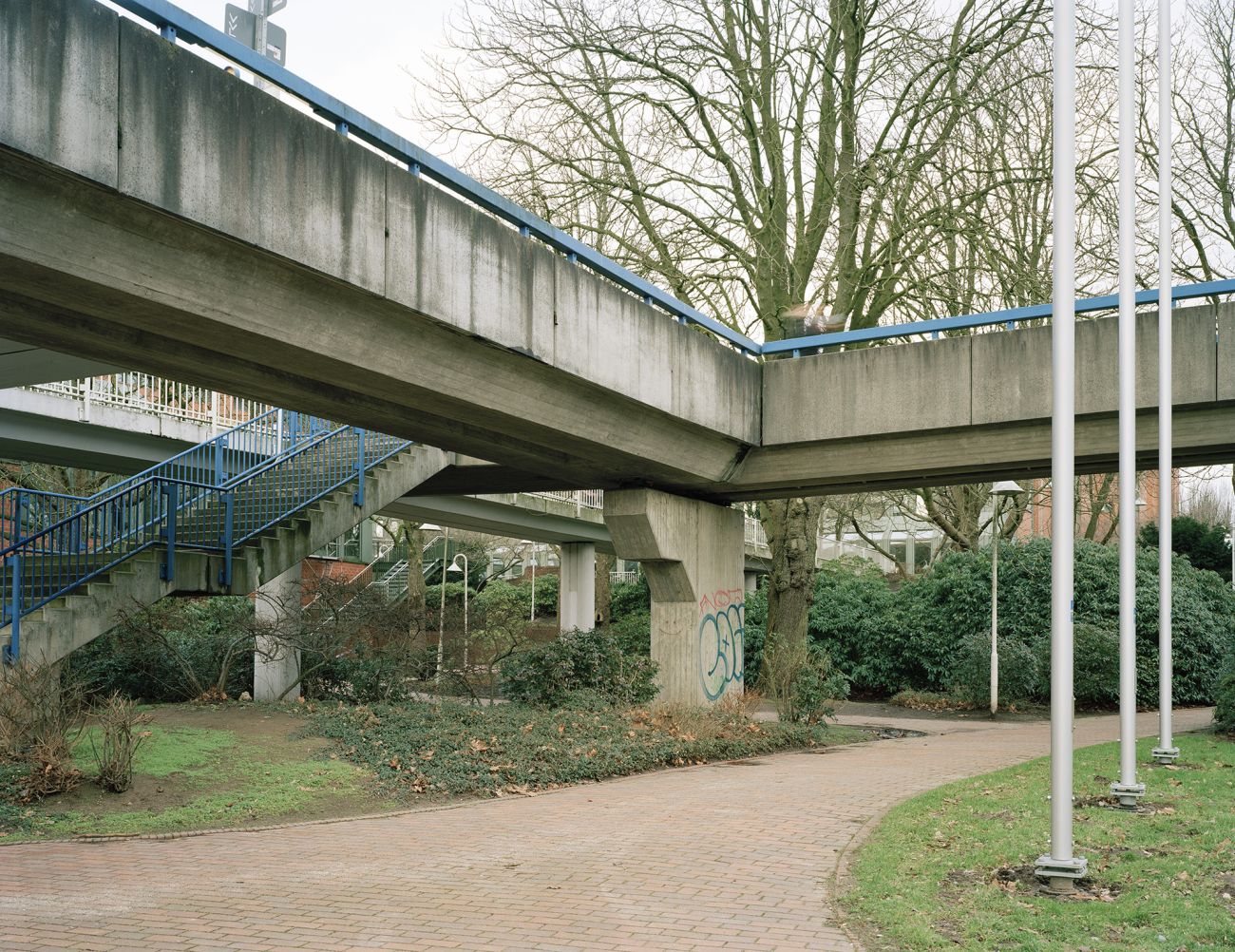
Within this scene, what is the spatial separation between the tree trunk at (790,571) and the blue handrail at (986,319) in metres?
5.04

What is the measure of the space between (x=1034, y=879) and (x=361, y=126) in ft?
25.2

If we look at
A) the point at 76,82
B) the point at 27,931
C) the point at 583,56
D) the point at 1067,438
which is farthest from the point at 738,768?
the point at 583,56

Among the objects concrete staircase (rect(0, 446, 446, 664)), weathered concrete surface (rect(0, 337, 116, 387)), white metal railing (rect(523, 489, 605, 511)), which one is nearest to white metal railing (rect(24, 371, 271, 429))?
concrete staircase (rect(0, 446, 446, 664))

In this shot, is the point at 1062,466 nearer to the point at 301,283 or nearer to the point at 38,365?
the point at 301,283

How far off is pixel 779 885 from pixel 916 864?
1093 millimetres

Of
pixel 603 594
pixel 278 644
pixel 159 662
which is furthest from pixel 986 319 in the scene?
pixel 603 594

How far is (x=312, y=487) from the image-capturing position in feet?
60.5

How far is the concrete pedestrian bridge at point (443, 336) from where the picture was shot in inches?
311

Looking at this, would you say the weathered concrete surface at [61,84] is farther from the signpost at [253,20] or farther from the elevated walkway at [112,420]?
the elevated walkway at [112,420]

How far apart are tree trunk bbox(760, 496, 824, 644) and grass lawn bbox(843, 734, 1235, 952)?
34.7ft

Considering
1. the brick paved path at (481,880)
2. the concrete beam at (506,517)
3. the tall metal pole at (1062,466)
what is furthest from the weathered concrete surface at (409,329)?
the concrete beam at (506,517)

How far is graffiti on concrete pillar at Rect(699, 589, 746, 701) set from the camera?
61.0 ft

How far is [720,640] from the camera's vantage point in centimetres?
1908

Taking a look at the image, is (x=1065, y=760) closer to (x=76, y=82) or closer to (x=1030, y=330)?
(x=76, y=82)
